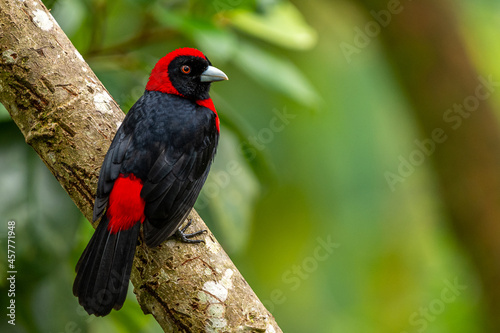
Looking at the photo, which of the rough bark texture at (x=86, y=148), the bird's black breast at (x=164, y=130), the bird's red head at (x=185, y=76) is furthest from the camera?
the bird's red head at (x=185, y=76)

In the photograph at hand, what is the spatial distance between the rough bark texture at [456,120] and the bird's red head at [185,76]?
7.35 ft

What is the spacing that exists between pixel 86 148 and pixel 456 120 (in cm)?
326

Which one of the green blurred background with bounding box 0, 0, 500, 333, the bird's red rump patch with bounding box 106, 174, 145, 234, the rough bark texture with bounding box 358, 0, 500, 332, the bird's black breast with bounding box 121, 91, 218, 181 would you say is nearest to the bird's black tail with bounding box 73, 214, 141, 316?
the bird's red rump patch with bounding box 106, 174, 145, 234

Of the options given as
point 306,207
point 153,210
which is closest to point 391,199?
point 306,207

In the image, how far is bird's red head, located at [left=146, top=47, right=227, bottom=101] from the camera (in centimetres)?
297

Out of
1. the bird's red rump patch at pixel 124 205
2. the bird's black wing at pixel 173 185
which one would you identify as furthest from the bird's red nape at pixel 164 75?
the bird's red rump patch at pixel 124 205

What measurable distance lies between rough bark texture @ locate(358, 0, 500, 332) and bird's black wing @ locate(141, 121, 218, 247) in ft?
8.83

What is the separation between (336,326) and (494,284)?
68.2 inches

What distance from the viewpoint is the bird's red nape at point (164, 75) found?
2.97 m

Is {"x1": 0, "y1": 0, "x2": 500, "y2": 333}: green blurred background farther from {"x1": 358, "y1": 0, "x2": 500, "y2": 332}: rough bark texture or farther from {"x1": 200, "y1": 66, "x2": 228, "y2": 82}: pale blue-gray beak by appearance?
{"x1": 200, "y1": 66, "x2": 228, "y2": 82}: pale blue-gray beak

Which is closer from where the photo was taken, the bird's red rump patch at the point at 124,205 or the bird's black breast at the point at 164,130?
the bird's red rump patch at the point at 124,205

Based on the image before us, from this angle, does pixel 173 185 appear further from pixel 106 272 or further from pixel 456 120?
pixel 456 120

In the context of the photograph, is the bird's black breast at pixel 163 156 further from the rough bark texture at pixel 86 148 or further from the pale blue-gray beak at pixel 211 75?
the pale blue-gray beak at pixel 211 75

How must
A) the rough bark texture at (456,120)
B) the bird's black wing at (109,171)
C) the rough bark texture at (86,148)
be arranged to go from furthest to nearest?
the rough bark texture at (456,120) → the bird's black wing at (109,171) → the rough bark texture at (86,148)
